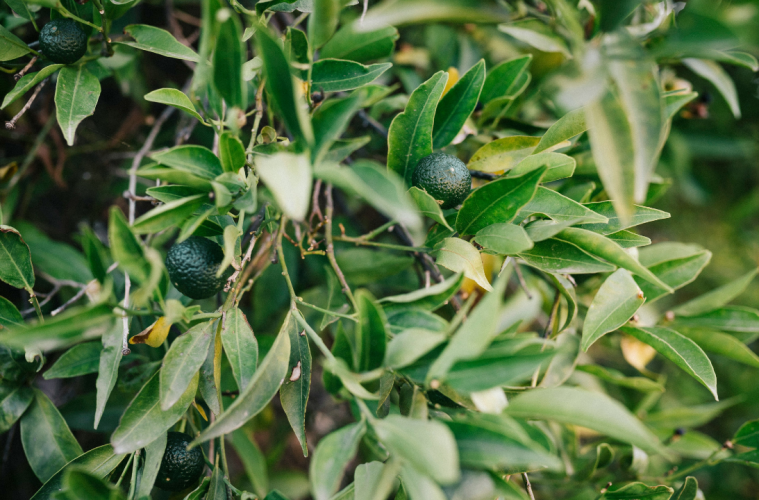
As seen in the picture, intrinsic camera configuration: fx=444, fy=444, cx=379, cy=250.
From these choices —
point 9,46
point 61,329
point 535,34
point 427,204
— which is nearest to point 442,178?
point 427,204

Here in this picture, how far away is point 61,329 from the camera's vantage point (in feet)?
1.48

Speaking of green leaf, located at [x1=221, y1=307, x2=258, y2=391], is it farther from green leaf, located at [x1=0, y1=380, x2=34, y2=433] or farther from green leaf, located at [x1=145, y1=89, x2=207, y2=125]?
green leaf, located at [x1=0, y1=380, x2=34, y2=433]

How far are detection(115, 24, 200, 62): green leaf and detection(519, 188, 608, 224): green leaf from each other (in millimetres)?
579

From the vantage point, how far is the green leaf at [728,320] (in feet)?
2.84

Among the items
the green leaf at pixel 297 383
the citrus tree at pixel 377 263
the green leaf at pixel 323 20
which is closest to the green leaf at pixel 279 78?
the citrus tree at pixel 377 263

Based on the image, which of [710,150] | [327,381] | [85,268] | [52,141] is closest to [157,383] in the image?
[327,381]

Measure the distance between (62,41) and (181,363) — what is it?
577mm

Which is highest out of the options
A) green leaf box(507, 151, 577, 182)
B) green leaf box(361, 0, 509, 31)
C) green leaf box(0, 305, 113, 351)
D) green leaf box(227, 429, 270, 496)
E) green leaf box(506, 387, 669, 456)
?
green leaf box(361, 0, 509, 31)

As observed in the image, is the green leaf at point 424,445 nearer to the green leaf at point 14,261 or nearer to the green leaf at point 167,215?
the green leaf at point 167,215

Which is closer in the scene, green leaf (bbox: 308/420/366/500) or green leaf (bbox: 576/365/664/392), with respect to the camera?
green leaf (bbox: 308/420/366/500)

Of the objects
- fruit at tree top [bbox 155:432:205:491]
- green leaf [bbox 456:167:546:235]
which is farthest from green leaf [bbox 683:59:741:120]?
fruit at tree top [bbox 155:432:205:491]

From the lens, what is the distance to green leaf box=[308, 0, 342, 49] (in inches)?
21.8

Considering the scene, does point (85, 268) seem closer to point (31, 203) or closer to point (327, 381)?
point (31, 203)

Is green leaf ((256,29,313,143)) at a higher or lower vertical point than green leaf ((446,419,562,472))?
higher
